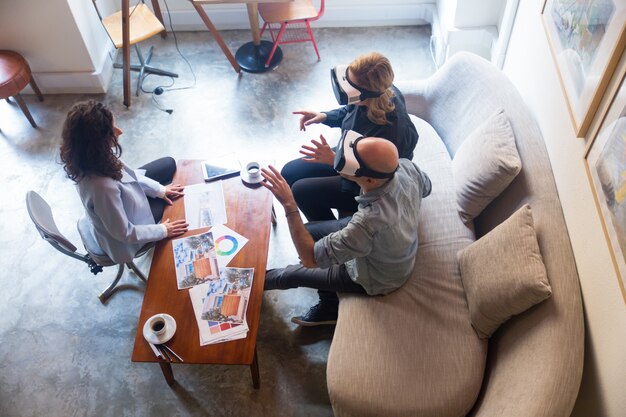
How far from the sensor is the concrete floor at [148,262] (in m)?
2.60

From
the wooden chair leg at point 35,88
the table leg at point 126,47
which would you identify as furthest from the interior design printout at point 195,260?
the wooden chair leg at point 35,88

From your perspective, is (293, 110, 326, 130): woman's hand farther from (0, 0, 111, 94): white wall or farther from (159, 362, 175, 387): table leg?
(0, 0, 111, 94): white wall

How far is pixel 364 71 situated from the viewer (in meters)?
2.29

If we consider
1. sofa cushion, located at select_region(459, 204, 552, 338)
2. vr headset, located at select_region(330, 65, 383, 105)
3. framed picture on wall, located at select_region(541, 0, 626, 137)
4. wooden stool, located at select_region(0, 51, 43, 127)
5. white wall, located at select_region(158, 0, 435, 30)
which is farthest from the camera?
white wall, located at select_region(158, 0, 435, 30)

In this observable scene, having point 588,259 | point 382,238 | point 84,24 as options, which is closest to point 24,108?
point 84,24

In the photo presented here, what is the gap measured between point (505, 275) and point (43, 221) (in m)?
2.12

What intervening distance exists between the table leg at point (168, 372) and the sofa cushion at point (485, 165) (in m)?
1.63

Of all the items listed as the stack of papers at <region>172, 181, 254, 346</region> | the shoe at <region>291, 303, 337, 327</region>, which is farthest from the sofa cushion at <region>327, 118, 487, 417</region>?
the stack of papers at <region>172, 181, 254, 346</region>

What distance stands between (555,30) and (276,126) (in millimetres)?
2084

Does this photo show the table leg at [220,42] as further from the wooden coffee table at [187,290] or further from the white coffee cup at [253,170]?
the white coffee cup at [253,170]

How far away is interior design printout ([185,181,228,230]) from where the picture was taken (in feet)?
8.83

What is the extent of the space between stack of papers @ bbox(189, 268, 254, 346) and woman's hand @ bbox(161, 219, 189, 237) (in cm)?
35

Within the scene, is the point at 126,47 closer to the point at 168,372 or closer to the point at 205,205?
the point at 205,205

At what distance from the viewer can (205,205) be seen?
276 cm
